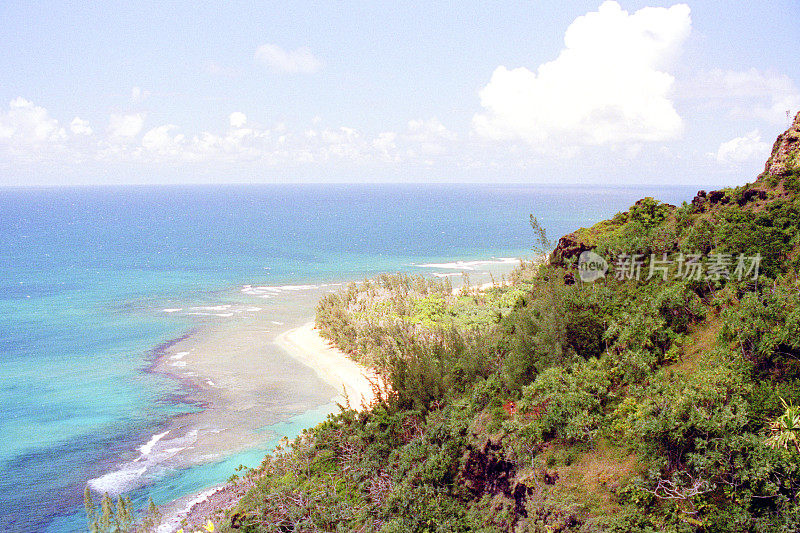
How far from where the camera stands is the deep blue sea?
20.1 meters

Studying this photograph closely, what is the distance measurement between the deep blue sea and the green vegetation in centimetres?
867

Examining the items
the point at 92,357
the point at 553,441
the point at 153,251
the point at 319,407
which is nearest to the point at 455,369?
the point at 553,441

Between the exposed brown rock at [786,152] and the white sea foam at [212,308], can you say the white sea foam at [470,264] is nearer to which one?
the white sea foam at [212,308]

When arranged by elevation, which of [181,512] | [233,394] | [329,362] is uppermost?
[329,362]

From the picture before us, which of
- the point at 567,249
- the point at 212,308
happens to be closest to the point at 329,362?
the point at 567,249

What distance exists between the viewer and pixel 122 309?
4575 cm

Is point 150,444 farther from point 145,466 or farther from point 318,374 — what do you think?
point 318,374

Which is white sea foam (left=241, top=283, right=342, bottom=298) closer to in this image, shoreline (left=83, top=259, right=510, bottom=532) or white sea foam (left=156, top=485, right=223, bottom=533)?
shoreline (left=83, top=259, right=510, bottom=532)

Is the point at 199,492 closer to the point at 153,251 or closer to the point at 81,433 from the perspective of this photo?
the point at 81,433

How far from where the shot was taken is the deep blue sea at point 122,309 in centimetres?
2011

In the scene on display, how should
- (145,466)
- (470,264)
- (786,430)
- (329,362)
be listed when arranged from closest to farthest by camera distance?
(786,430) < (145,466) < (329,362) < (470,264)

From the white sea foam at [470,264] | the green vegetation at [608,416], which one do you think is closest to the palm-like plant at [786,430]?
the green vegetation at [608,416]

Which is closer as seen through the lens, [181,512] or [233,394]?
[181,512]

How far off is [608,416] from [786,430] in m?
2.65
